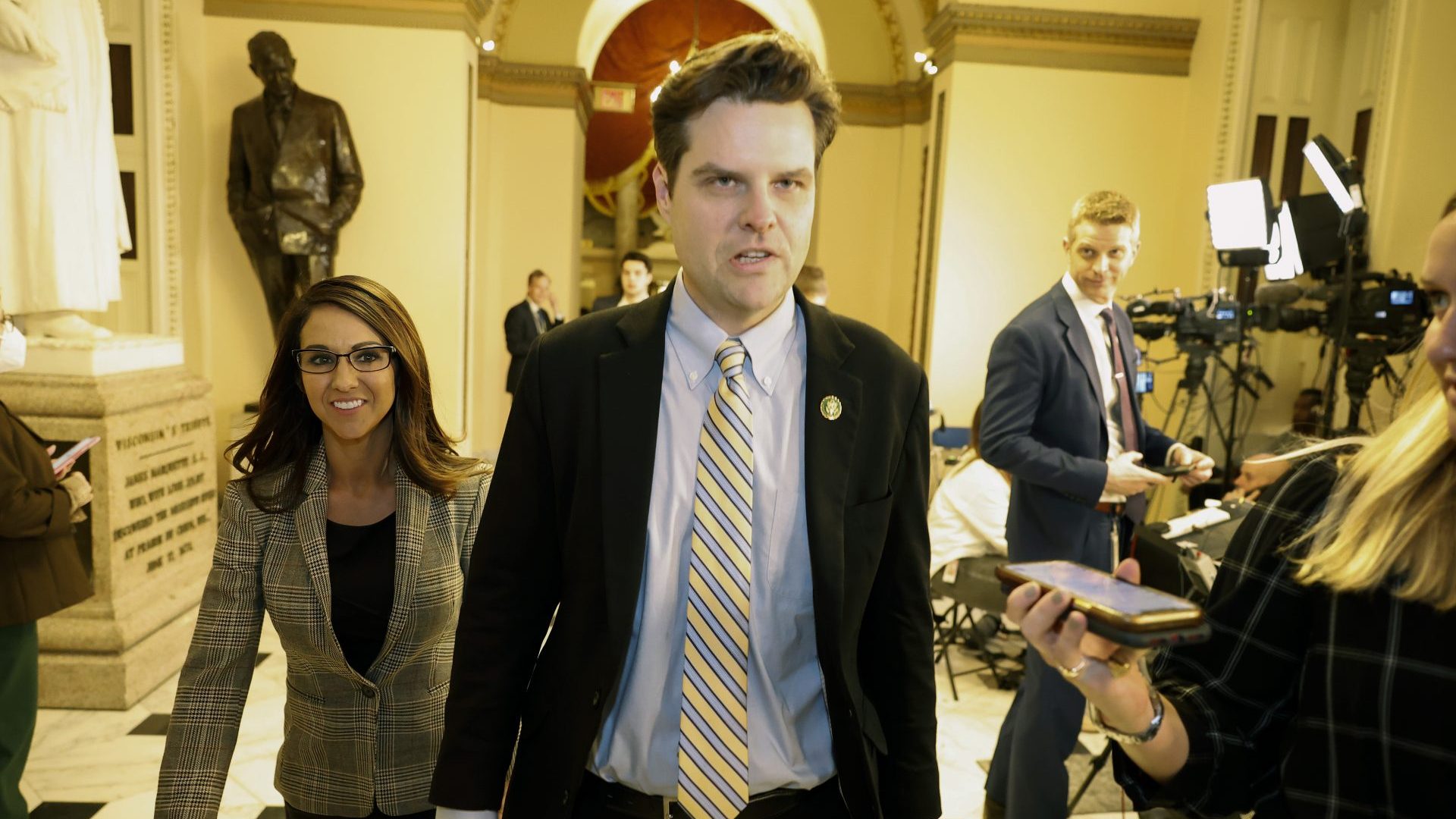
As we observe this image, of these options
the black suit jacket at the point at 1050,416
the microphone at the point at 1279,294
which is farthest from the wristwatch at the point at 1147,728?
the microphone at the point at 1279,294

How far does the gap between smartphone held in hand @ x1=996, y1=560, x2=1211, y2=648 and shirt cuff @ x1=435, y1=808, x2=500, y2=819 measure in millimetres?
842

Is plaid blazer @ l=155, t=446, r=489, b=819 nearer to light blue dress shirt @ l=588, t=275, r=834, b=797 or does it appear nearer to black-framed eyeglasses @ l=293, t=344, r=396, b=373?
black-framed eyeglasses @ l=293, t=344, r=396, b=373

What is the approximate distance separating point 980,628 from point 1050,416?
2329mm

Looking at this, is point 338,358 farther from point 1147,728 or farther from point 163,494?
point 163,494

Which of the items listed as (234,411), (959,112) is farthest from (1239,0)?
(234,411)

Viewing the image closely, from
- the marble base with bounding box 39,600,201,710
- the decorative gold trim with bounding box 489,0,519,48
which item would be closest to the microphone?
the marble base with bounding box 39,600,201,710

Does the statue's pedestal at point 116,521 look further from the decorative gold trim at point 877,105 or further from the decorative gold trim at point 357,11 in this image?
the decorative gold trim at point 877,105

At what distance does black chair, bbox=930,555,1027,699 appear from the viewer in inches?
171

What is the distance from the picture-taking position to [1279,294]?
18.8ft

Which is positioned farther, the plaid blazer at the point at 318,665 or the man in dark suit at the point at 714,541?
the plaid blazer at the point at 318,665

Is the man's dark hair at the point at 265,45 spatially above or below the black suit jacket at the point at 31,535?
above

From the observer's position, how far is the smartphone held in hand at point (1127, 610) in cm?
102

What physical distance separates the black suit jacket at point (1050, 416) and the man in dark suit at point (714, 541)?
67.1 inches

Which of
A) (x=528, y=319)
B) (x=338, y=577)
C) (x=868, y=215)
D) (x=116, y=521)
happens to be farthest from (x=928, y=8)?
(x=338, y=577)
